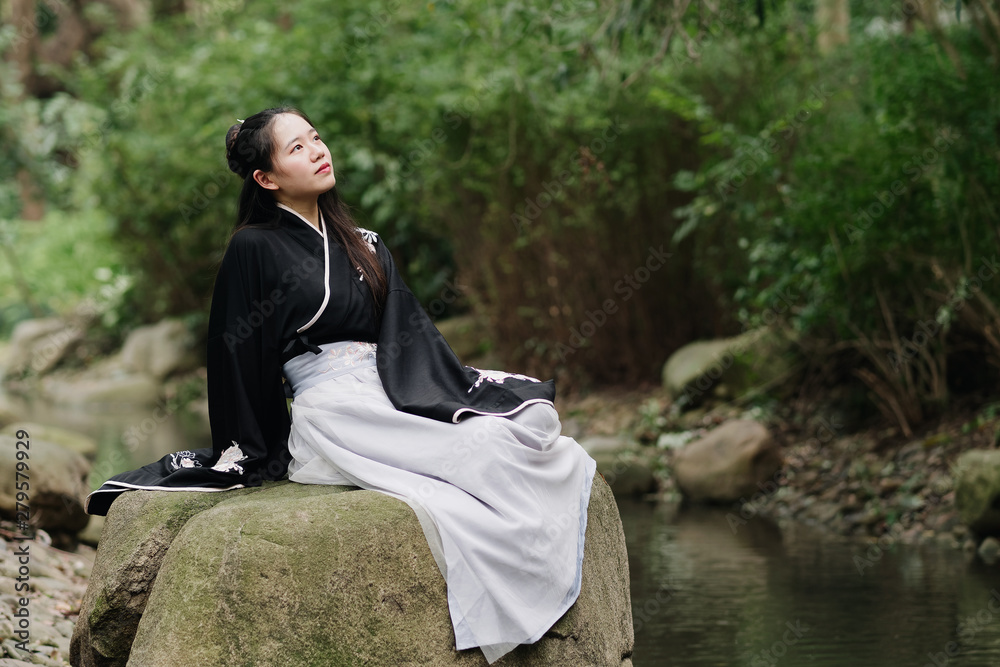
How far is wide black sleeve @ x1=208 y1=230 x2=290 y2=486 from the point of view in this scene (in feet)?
10.6

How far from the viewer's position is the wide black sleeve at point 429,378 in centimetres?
310

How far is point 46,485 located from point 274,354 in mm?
2705

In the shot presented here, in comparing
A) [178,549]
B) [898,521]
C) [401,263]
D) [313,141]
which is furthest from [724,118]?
[178,549]

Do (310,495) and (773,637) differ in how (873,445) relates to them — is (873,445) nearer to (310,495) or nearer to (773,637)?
(773,637)

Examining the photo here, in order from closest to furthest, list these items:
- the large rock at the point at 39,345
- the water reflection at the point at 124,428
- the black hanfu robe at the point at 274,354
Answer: the black hanfu robe at the point at 274,354
the water reflection at the point at 124,428
the large rock at the point at 39,345

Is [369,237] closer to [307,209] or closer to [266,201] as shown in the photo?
[307,209]

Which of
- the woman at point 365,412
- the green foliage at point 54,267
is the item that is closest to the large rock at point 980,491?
the woman at point 365,412

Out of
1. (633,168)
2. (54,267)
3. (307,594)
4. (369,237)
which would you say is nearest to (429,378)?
(369,237)

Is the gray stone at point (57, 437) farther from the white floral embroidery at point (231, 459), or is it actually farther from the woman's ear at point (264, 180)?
the woman's ear at point (264, 180)

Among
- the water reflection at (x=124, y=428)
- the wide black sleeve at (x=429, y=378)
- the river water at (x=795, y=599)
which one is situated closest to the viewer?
the wide black sleeve at (x=429, y=378)

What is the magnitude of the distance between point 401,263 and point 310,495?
10310mm

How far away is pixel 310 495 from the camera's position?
301 centimetres

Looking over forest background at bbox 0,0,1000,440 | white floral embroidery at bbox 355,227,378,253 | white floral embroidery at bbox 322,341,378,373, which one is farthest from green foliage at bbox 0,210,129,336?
white floral embroidery at bbox 322,341,378,373

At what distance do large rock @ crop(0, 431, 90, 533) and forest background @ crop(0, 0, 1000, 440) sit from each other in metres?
1.32
